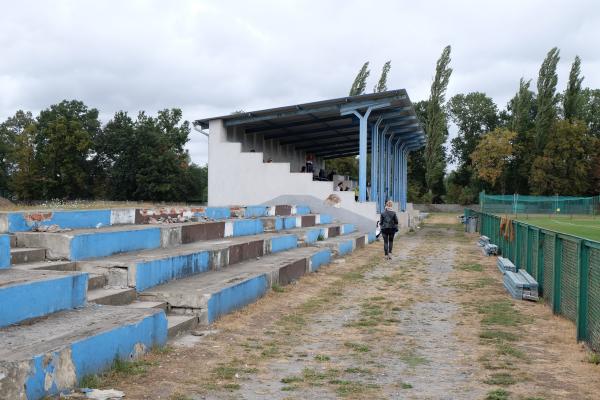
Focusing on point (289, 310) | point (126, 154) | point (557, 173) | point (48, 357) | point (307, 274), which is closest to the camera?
point (48, 357)

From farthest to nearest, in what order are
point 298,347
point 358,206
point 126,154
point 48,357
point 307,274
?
point 126,154 < point 358,206 < point 307,274 < point 298,347 < point 48,357

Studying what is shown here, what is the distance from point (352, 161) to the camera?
59500mm

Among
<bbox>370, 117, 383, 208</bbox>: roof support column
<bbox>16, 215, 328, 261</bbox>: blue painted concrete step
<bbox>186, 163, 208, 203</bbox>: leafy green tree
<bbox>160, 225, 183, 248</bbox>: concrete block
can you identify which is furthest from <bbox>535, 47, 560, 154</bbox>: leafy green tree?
<bbox>160, 225, 183, 248</bbox>: concrete block

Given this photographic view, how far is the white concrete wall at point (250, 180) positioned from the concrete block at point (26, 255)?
16037 mm

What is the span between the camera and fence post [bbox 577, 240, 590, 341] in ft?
21.5

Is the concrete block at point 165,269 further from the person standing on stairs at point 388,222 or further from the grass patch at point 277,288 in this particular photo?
the person standing on stairs at point 388,222

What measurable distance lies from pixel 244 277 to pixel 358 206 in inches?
563

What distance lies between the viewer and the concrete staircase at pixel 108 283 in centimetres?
429

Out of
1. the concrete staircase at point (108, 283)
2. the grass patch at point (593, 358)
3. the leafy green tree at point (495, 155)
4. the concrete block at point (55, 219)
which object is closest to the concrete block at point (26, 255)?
the concrete staircase at point (108, 283)

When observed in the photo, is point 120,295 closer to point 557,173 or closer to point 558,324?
point 558,324

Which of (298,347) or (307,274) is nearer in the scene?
(298,347)

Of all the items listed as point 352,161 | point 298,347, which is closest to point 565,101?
point 352,161

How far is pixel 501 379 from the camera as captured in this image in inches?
199

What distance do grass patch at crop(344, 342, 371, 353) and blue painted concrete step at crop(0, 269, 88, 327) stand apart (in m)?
2.92
